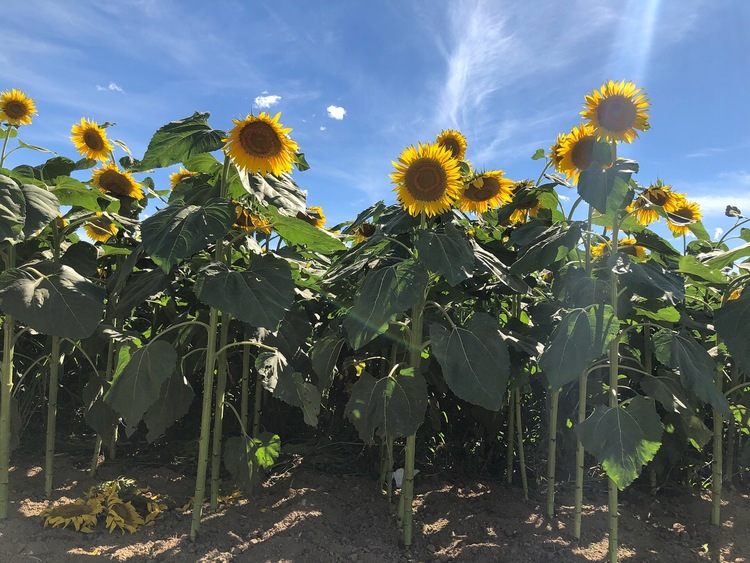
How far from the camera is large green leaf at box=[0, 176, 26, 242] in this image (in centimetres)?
197

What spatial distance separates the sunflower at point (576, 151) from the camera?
2.17 metres

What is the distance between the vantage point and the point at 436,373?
2807mm

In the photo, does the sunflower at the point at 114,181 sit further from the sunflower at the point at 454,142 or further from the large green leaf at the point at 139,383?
the sunflower at the point at 454,142

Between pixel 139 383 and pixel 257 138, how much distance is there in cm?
101

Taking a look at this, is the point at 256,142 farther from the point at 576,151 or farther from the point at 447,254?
the point at 576,151

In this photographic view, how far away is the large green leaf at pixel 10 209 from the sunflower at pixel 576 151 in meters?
2.04

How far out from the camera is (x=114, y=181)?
2.91 m

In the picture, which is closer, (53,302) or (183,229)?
(183,229)

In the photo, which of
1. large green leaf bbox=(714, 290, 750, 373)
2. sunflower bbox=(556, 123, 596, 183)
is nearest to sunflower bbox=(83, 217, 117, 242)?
sunflower bbox=(556, 123, 596, 183)

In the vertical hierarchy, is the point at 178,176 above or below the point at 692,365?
above

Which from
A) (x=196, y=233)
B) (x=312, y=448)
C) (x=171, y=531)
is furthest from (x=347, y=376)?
(x=196, y=233)

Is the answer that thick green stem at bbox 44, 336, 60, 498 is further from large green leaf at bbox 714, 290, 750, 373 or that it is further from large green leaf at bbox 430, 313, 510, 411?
large green leaf at bbox 714, 290, 750, 373

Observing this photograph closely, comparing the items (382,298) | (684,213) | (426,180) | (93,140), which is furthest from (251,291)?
(684,213)

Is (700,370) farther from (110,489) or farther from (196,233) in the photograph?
(110,489)
